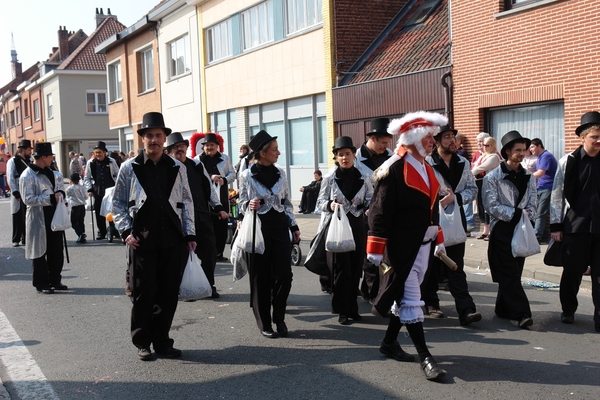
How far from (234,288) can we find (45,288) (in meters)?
2.48

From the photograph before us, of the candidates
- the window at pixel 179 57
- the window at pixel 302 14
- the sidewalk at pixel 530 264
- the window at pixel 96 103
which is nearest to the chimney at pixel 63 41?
the window at pixel 96 103

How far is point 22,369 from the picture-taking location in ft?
19.2

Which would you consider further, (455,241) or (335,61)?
(335,61)

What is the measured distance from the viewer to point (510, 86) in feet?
43.8

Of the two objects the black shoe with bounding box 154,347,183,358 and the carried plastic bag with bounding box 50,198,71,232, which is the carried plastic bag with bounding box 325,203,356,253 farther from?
the carried plastic bag with bounding box 50,198,71,232

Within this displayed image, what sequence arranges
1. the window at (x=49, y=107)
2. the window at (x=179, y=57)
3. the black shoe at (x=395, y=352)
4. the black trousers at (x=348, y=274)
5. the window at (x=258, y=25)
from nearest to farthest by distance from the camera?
the black shoe at (x=395, y=352) < the black trousers at (x=348, y=274) < the window at (x=258, y=25) < the window at (x=179, y=57) < the window at (x=49, y=107)

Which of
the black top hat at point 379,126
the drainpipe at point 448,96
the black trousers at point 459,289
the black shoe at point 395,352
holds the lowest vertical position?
the black shoe at point 395,352

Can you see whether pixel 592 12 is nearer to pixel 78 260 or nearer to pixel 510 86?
pixel 510 86

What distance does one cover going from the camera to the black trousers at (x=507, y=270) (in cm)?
675

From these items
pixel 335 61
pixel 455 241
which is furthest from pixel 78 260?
pixel 335 61

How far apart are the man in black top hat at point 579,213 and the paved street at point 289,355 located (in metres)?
0.35

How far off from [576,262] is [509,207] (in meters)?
0.82

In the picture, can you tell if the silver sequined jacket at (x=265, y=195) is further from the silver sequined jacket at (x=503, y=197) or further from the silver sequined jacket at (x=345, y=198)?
the silver sequined jacket at (x=503, y=197)

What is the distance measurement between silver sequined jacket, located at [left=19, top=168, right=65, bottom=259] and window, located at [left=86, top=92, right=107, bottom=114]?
1578 inches
